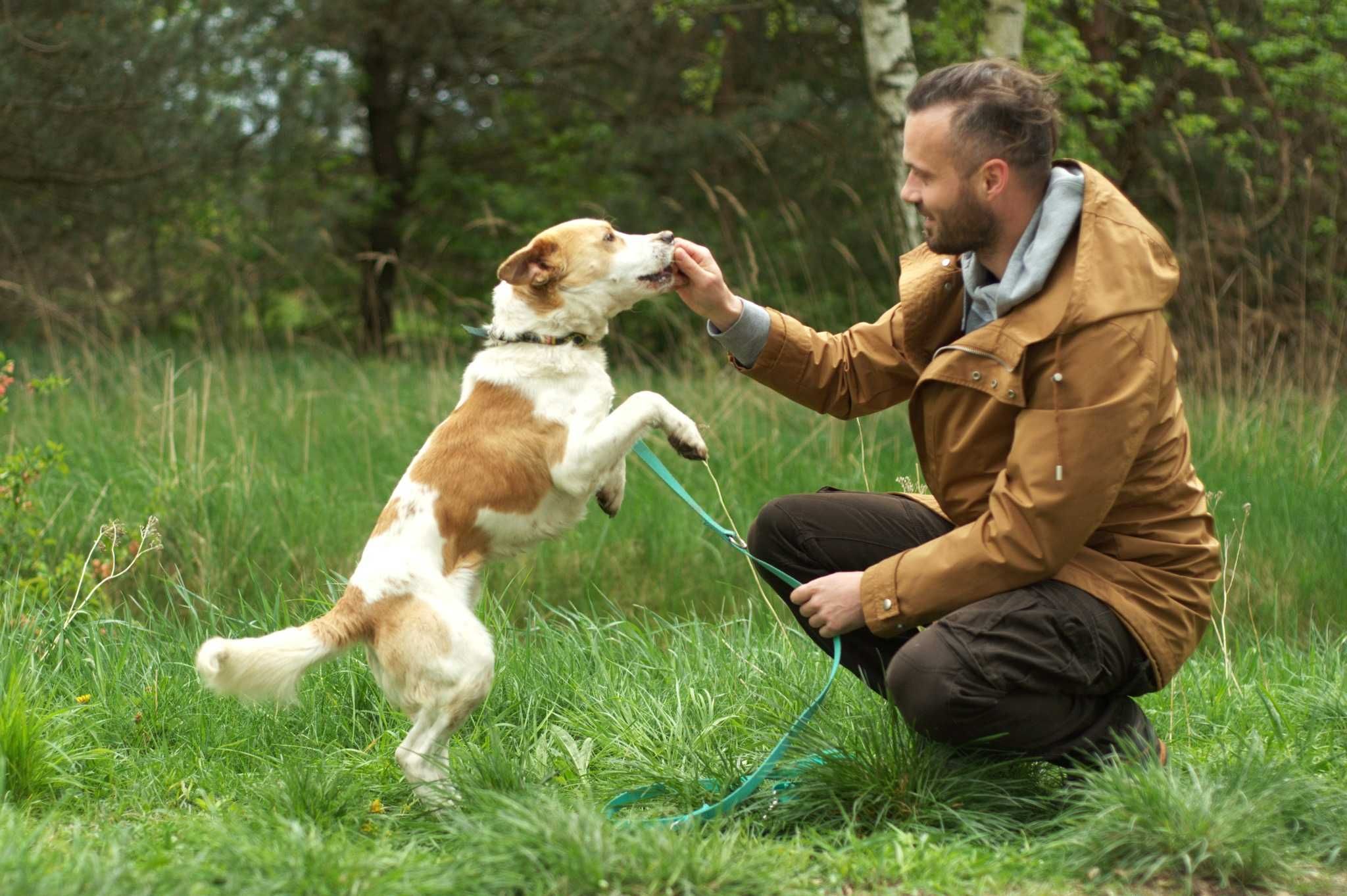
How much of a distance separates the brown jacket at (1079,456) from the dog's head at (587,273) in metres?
0.86

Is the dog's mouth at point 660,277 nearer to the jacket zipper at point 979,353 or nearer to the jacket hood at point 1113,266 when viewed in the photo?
the jacket zipper at point 979,353

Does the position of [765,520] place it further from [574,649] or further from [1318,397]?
[1318,397]

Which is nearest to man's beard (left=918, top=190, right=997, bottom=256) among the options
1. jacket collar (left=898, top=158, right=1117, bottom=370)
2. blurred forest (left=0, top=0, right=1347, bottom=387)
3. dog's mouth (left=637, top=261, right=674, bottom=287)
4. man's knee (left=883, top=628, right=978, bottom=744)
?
jacket collar (left=898, top=158, right=1117, bottom=370)

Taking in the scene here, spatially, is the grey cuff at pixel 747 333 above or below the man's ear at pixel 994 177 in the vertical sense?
below

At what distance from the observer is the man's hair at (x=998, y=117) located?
3.26m

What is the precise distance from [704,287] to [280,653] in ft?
5.06

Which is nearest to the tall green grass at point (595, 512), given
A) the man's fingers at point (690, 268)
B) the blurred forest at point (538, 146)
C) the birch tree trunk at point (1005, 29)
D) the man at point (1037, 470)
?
the man's fingers at point (690, 268)

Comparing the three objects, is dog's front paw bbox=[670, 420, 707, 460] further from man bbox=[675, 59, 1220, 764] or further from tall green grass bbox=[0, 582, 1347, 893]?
tall green grass bbox=[0, 582, 1347, 893]

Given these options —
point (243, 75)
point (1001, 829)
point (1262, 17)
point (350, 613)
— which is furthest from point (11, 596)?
point (1262, 17)

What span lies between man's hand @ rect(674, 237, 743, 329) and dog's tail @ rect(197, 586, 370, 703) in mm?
1280

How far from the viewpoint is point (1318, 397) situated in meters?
7.64

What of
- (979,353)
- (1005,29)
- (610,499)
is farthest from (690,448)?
(1005,29)

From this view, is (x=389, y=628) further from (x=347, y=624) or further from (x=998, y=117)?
(x=998, y=117)

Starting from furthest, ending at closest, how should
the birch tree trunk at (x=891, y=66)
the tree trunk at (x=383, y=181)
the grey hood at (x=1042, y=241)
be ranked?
the tree trunk at (x=383, y=181) → the birch tree trunk at (x=891, y=66) → the grey hood at (x=1042, y=241)
